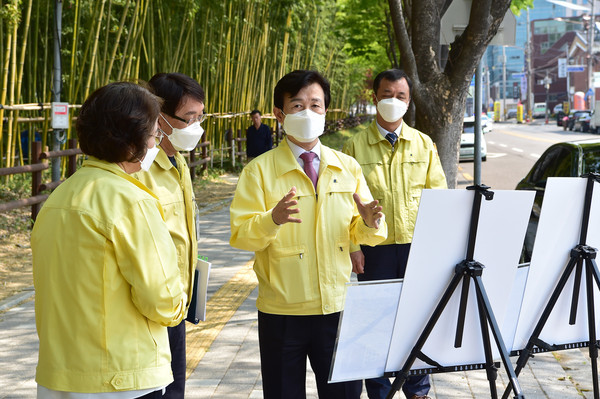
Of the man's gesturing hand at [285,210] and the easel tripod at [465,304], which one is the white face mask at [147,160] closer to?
the man's gesturing hand at [285,210]

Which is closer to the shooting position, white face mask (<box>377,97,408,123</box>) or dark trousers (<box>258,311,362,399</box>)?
dark trousers (<box>258,311,362,399</box>)

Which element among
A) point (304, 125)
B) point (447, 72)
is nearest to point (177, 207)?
point (304, 125)

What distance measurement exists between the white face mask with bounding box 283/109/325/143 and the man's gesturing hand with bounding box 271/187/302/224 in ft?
1.42

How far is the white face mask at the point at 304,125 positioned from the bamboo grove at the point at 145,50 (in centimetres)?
723

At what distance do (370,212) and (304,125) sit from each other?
46 cm

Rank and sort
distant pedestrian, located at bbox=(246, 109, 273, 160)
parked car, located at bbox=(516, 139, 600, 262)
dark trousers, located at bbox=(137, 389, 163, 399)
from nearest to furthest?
dark trousers, located at bbox=(137, 389, 163, 399) → parked car, located at bbox=(516, 139, 600, 262) → distant pedestrian, located at bbox=(246, 109, 273, 160)

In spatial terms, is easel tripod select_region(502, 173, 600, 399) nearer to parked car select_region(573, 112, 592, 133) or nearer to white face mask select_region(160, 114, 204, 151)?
white face mask select_region(160, 114, 204, 151)

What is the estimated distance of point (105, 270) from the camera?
2303mm

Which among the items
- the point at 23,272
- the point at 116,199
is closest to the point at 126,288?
the point at 116,199

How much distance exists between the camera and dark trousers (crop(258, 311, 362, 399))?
3.25 meters

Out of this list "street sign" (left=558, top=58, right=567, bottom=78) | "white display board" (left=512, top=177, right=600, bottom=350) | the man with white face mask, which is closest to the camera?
"white display board" (left=512, top=177, right=600, bottom=350)

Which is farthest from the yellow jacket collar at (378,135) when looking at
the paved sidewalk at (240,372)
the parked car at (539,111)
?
the parked car at (539,111)

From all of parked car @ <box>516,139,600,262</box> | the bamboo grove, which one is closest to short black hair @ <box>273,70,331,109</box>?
parked car @ <box>516,139,600,262</box>

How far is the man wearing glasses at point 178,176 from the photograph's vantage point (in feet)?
10.5
